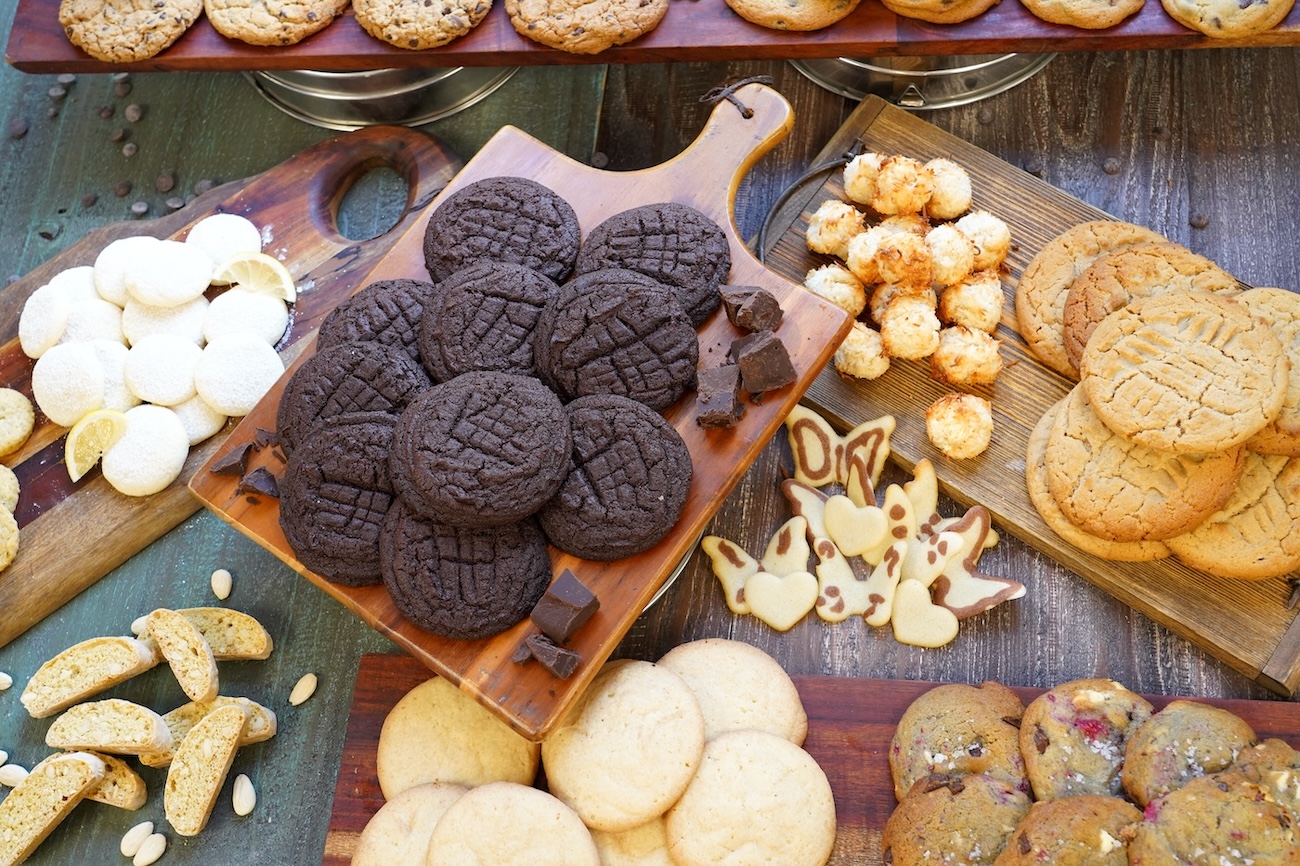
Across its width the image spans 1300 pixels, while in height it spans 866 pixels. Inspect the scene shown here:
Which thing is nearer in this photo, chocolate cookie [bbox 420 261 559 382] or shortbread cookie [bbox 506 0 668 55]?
chocolate cookie [bbox 420 261 559 382]

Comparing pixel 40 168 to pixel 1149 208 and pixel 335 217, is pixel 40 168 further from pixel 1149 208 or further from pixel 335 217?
pixel 1149 208

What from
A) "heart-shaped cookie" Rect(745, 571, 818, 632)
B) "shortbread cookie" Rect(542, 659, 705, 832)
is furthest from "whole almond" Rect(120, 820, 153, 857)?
"heart-shaped cookie" Rect(745, 571, 818, 632)

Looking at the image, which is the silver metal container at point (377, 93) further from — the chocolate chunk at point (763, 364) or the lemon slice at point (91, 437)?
the chocolate chunk at point (763, 364)

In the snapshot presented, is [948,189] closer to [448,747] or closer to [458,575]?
[458,575]

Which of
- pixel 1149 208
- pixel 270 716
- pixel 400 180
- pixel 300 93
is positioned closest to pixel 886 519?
pixel 1149 208

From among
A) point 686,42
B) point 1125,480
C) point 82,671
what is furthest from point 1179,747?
point 82,671

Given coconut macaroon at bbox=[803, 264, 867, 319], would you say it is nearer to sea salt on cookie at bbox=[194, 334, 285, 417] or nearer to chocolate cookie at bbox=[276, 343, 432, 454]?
chocolate cookie at bbox=[276, 343, 432, 454]

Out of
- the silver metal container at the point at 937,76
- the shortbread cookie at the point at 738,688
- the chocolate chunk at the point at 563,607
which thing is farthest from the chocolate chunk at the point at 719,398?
the silver metal container at the point at 937,76
